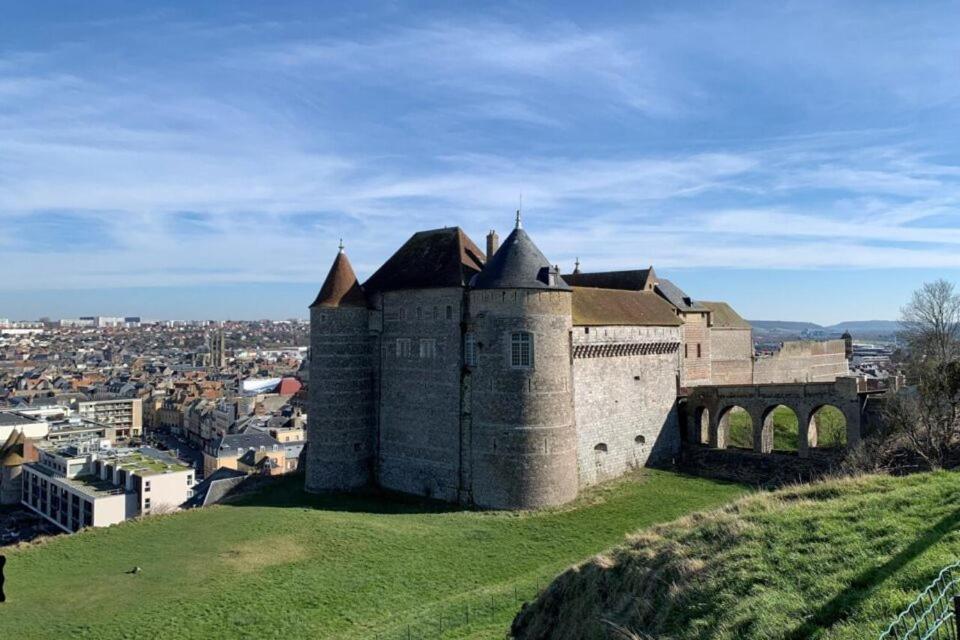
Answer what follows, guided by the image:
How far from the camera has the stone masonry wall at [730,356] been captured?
151 feet

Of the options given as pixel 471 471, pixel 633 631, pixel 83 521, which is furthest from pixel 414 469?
pixel 83 521

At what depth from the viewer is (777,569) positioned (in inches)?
408

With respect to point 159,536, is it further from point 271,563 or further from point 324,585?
point 324,585

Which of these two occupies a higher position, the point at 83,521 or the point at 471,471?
the point at 471,471

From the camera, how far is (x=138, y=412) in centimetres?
10612

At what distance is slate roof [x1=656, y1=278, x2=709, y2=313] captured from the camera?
1719 inches

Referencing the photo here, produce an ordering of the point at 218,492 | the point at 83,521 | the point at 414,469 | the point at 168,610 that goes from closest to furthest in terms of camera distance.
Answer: the point at 168,610
the point at 414,469
the point at 218,492
the point at 83,521

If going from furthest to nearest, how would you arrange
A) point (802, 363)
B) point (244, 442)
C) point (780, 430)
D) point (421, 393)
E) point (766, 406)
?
point (244, 442) → point (802, 363) → point (780, 430) → point (766, 406) → point (421, 393)

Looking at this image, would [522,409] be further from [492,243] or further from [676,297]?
[676,297]

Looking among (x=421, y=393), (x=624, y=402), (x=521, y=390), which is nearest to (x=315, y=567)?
(x=521, y=390)

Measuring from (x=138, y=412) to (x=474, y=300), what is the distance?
9384 centimetres

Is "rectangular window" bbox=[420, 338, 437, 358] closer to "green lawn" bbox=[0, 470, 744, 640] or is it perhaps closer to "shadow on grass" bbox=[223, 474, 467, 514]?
"shadow on grass" bbox=[223, 474, 467, 514]

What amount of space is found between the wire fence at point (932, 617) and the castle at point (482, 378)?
21299 millimetres

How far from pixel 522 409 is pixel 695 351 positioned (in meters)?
18.6
